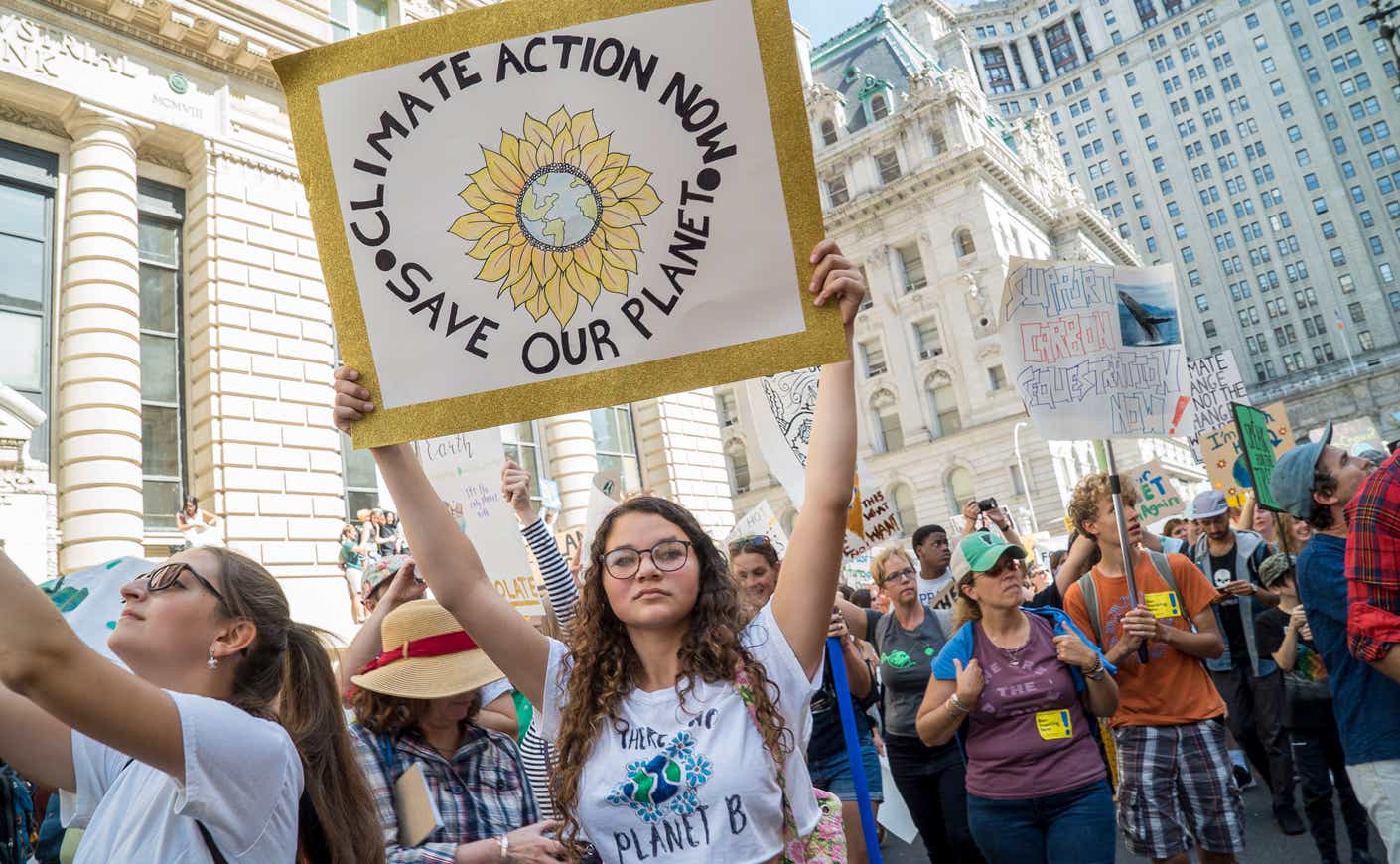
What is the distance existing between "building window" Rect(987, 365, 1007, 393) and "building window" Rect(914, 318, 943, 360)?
3.26 meters

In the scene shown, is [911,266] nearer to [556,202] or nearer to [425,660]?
[425,660]

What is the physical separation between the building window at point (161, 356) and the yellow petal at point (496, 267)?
13864 mm

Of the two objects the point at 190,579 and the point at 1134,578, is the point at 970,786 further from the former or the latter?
the point at 190,579

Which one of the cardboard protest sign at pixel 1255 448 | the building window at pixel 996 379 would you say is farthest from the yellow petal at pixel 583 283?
the building window at pixel 996 379

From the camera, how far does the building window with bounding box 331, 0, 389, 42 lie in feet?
58.6

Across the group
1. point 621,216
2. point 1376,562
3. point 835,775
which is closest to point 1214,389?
point 835,775

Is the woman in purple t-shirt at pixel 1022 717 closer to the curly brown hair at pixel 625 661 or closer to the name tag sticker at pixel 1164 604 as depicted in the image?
the name tag sticker at pixel 1164 604

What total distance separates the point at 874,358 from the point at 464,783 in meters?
51.3

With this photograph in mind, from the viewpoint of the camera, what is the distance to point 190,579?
2395 millimetres

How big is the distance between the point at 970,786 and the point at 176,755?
147 inches

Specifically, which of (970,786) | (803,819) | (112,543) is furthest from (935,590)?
(112,543)

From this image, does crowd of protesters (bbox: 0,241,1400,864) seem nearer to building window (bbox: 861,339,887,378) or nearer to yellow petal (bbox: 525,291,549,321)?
yellow petal (bbox: 525,291,549,321)

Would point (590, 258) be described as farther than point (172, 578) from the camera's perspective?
Yes

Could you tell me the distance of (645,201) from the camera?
2719 mm
